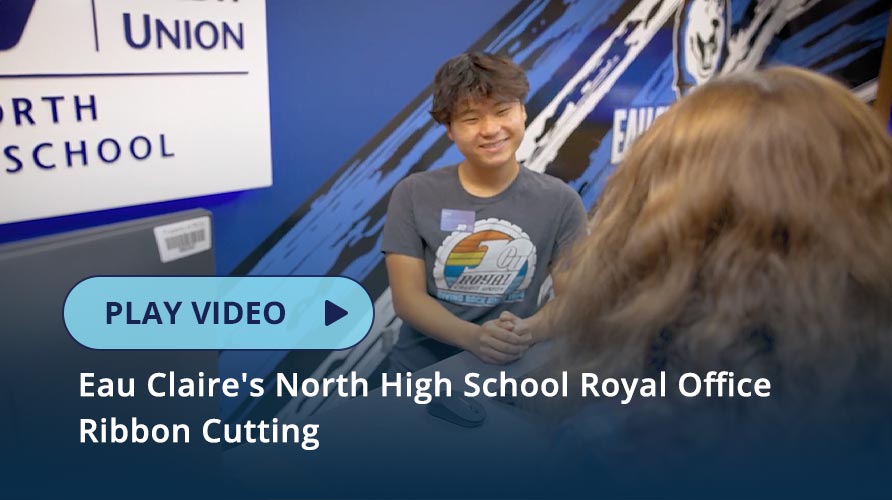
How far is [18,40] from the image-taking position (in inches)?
42.6

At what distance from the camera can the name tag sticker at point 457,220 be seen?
135 cm

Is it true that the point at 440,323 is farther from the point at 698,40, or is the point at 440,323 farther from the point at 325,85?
the point at 698,40

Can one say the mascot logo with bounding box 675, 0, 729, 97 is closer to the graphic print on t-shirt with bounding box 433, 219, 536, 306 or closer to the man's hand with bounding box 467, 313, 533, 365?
the graphic print on t-shirt with bounding box 433, 219, 536, 306

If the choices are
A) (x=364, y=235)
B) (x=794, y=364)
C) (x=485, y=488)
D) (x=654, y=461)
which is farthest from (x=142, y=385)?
(x=364, y=235)

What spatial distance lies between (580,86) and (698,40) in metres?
0.65

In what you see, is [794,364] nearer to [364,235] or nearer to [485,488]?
[485,488]

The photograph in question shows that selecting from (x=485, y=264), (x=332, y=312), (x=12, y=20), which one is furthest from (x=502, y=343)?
(x=12, y=20)

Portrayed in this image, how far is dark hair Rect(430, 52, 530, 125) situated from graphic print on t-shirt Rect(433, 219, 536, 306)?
0.83ft

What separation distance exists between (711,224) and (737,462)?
21 centimetres

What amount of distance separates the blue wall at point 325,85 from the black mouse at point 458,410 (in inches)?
31.8

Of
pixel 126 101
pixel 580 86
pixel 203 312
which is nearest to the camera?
pixel 203 312

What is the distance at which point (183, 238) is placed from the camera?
724mm

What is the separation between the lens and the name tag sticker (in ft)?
4.42

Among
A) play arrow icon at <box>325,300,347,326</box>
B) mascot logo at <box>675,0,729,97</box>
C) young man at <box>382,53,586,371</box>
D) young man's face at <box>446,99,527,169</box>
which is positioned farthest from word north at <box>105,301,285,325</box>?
mascot logo at <box>675,0,729,97</box>
